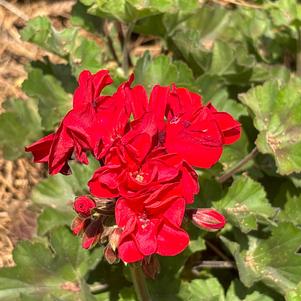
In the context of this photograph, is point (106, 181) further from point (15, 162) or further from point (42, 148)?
point (15, 162)

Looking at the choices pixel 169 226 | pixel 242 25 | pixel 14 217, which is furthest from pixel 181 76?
pixel 169 226

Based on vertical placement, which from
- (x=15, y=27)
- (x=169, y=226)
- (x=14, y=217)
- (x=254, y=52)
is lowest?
(x=14, y=217)

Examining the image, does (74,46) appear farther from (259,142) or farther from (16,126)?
(259,142)

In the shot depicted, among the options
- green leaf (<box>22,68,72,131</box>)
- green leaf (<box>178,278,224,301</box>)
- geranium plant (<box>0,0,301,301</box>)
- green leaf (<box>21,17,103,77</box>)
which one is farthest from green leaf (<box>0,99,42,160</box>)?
green leaf (<box>178,278,224,301</box>)

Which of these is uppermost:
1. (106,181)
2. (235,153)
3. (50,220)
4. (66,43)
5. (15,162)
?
(106,181)

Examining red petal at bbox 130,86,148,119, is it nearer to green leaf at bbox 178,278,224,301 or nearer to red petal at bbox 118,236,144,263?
red petal at bbox 118,236,144,263

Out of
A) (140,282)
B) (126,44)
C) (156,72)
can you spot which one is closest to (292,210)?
(156,72)
